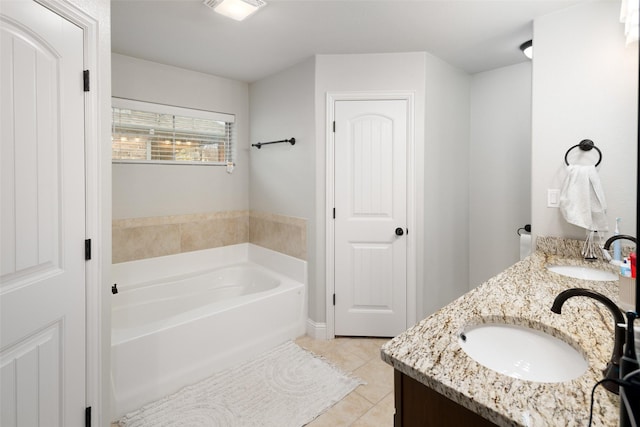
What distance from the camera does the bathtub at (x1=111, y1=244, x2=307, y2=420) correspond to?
6.64 feet

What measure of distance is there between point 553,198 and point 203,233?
2975 millimetres

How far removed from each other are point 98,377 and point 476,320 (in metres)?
1.65

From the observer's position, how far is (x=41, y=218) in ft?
4.21

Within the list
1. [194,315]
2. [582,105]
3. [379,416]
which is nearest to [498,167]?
[582,105]

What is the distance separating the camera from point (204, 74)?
3324 millimetres

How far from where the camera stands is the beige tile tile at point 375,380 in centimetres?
214

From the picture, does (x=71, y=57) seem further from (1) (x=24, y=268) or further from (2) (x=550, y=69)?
(2) (x=550, y=69)

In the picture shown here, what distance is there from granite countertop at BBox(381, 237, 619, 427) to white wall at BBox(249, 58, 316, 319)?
70.1 inches

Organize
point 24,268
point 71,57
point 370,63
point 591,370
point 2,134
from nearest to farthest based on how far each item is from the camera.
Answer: point 591,370 < point 2,134 < point 24,268 < point 71,57 < point 370,63

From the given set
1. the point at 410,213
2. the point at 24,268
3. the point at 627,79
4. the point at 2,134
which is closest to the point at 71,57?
the point at 2,134

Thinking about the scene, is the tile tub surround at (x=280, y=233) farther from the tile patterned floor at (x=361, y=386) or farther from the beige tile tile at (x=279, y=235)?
the tile patterned floor at (x=361, y=386)

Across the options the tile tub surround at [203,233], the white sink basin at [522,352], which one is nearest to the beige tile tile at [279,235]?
the tile tub surround at [203,233]

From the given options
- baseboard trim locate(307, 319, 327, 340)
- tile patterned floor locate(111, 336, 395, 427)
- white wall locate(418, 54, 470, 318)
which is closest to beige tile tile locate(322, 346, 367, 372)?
tile patterned floor locate(111, 336, 395, 427)

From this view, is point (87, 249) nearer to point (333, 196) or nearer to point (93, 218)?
point (93, 218)
